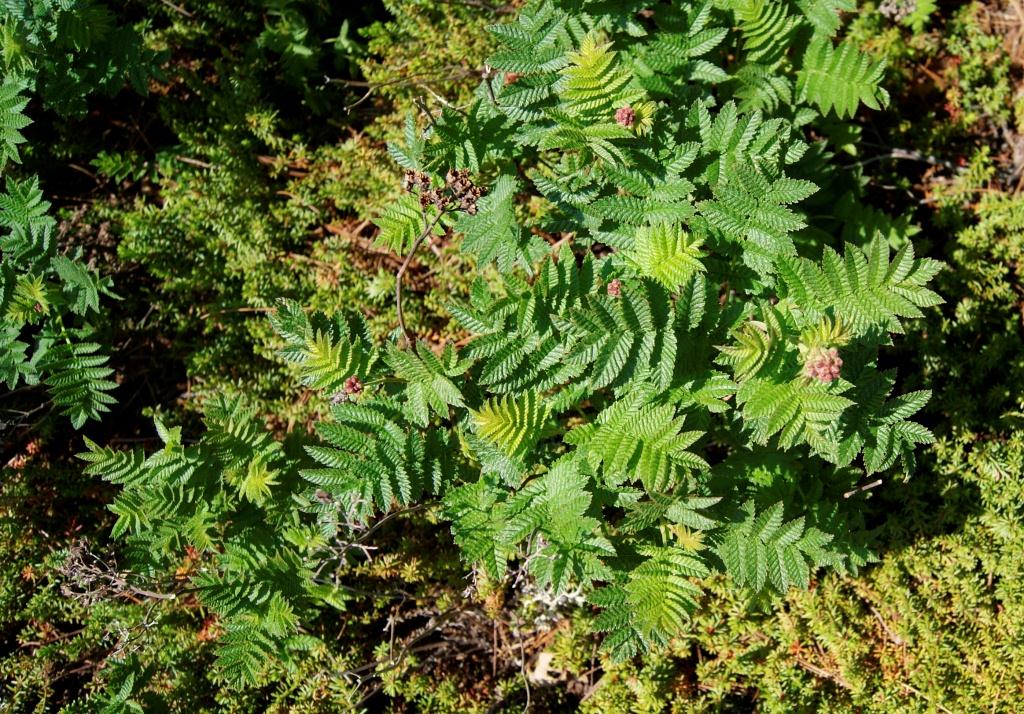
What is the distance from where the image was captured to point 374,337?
3.34 meters

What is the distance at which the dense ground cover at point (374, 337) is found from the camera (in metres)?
2.87

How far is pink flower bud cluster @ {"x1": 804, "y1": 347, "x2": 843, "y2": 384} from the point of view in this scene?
194 centimetres

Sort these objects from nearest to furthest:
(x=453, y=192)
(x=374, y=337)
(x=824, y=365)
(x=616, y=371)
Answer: (x=824, y=365)
(x=616, y=371)
(x=453, y=192)
(x=374, y=337)

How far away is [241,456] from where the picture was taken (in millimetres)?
2670

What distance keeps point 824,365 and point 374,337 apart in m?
1.99

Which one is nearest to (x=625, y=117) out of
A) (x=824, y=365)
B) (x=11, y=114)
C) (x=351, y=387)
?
(x=824, y=365)

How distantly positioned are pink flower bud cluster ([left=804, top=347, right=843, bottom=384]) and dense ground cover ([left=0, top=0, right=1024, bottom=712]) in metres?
0.60

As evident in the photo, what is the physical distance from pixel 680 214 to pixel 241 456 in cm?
170

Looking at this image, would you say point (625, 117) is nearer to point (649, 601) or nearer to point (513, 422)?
point (513, 422)

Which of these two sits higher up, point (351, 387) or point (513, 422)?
point (513, 422)

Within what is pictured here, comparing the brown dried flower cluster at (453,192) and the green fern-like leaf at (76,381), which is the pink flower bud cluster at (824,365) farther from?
the green fern-like leaf at (76,381)

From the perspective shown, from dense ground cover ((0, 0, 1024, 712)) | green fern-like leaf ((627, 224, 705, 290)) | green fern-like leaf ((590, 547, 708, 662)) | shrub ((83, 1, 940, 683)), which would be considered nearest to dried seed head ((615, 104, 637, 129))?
shrub ((83, 1, 940, 683))

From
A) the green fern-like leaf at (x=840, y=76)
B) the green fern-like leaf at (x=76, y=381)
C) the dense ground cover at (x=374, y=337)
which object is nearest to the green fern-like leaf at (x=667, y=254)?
the dense ground cover at (x=374, y=337)

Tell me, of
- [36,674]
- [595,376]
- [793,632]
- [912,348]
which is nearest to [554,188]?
[595,376]
